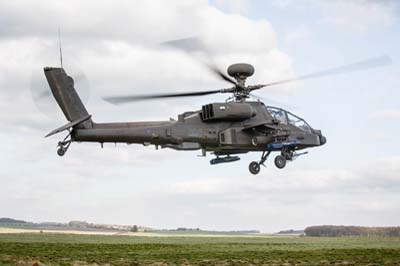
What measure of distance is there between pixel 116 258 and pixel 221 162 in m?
11.8

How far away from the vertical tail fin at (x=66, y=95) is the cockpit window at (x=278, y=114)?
12.8 m

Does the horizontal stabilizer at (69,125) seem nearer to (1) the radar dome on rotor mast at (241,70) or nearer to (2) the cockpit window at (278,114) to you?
(1) the radar dome on rotor mast at (241,70)

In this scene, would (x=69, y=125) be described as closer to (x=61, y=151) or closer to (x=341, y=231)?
(x=61, y=151)

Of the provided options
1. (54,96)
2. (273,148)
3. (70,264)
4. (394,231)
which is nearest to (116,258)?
(70,264)

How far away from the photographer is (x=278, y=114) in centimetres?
4362

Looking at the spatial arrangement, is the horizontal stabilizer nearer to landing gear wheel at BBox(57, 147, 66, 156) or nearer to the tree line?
landing gear wheel at BBox(57, 147, 66, 156)

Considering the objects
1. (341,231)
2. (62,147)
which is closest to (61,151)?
(62,147)

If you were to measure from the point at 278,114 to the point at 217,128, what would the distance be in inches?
196

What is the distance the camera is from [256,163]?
4325 centimetres

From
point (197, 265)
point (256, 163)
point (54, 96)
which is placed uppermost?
point (54, 96)

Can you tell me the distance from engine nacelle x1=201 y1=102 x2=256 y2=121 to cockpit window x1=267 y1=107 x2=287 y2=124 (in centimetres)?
216

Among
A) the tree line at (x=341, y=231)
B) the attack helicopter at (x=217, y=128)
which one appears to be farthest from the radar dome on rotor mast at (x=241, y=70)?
the tree line at (x=341, y=231)

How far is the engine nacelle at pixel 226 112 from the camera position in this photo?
4075cm

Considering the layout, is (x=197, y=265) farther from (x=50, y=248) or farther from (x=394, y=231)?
(x=394, y=231)
